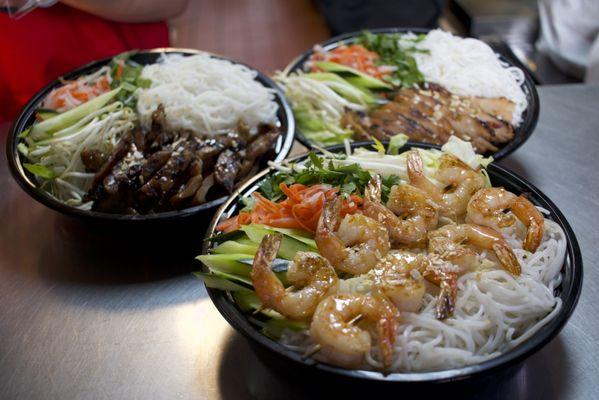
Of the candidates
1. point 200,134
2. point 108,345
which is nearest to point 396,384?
point 108,345

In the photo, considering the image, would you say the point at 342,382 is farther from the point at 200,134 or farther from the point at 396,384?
A: the point at 200,134

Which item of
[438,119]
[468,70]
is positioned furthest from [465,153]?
[468,70]

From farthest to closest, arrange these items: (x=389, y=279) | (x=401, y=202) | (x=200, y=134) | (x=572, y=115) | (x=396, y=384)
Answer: (x=572, y=115) < (x=200, y=134) < (x=401, y=202) < (x=389, y=279) < (x=396, y=384)

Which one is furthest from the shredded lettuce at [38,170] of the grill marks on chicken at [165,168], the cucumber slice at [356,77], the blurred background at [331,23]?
the blurred background at [331,23]

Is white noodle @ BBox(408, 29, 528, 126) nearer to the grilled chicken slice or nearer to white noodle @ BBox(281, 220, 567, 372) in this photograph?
the grilled chicken slice

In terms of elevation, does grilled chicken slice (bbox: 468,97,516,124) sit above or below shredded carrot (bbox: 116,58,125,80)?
below

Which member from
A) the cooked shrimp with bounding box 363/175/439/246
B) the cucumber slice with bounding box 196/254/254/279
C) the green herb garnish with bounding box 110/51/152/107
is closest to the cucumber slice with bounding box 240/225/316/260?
the cucumber slice with bounding box 196/254/254/279
